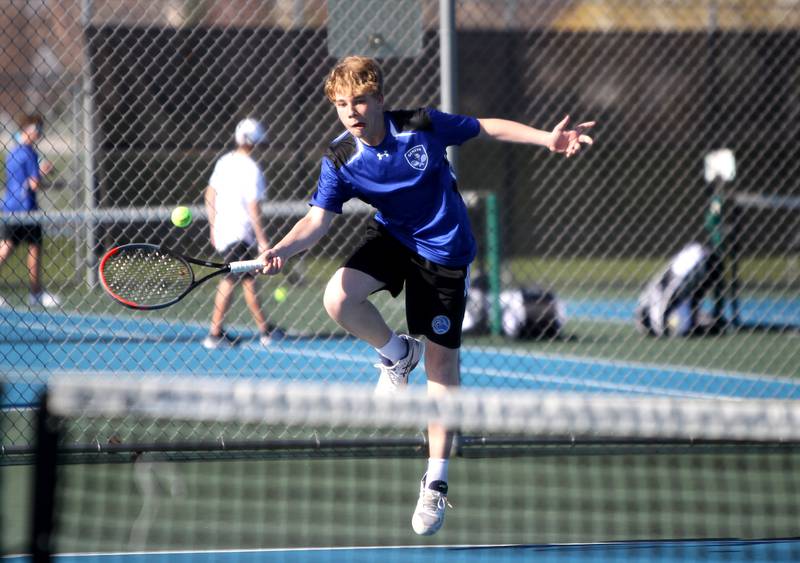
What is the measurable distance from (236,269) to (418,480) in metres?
1.54

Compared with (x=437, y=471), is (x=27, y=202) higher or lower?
higher

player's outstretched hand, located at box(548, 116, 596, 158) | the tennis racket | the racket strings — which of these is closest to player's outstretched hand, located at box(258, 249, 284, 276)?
the tennis racket

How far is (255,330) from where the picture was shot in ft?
28.6

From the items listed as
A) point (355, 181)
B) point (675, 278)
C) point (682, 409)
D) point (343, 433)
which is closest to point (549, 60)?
point (675, 278)

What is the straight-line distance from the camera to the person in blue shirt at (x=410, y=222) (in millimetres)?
4055

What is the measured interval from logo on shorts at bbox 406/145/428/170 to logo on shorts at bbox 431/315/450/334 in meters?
0.57

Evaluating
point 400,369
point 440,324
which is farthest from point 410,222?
point 400,369

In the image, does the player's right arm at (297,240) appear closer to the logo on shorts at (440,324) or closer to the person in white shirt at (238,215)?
the logo on shorts at (440,324)

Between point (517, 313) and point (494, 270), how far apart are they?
0.38 m

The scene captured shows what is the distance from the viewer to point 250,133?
6625 millimetres

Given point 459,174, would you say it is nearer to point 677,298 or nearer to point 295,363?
point 677,298

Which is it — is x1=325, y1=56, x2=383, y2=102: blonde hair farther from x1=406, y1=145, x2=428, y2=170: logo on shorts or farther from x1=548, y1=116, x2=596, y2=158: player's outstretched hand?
x1=548, y1=116, x2=596, y2=158: player's outstretched hand

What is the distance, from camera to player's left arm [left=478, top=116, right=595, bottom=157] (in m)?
4.05

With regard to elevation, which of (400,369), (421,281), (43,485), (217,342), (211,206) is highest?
(211,206)
